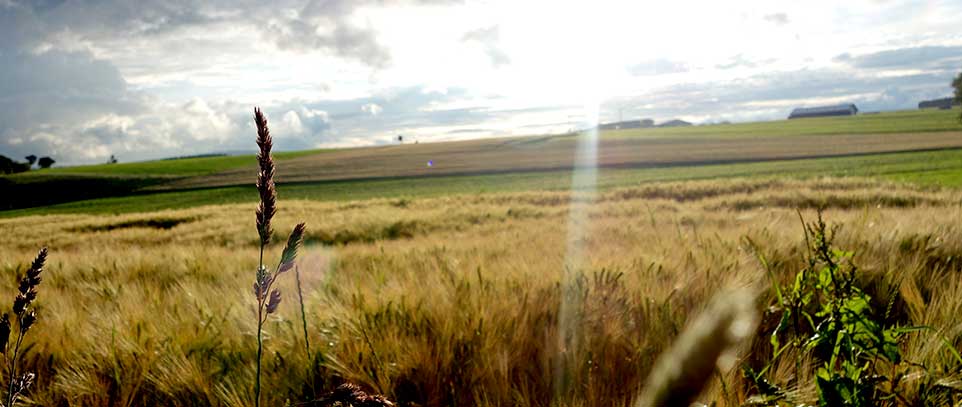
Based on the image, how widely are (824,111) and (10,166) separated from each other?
186 m

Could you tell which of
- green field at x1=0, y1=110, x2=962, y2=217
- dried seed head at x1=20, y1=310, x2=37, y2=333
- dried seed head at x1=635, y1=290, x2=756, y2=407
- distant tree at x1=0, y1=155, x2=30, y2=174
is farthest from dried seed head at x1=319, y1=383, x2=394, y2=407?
distant tree at x1=0, y1=155, x2=30, y2=174

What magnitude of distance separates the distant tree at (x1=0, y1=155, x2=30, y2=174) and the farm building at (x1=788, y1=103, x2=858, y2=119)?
170 meters

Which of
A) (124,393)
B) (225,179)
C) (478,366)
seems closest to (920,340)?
(478,366)

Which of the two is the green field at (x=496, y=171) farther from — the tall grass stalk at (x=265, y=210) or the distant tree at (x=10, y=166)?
the tall grass stalk at (x=265, y=210)

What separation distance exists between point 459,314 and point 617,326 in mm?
556

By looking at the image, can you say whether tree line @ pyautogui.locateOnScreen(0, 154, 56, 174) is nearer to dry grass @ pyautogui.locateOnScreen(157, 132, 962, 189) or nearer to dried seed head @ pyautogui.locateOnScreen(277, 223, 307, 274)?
dry grass @ pyautogui.locateOnScreen(157, 132, 962, 189)

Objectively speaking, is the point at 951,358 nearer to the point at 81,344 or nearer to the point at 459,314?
the point at 459,314

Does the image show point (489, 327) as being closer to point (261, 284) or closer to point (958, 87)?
point (261, 284)

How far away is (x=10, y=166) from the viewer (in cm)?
8450

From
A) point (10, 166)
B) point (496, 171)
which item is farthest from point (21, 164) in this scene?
point (496, 171)

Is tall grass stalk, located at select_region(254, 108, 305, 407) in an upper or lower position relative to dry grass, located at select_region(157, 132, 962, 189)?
upper

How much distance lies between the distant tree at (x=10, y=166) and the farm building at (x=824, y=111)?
559 feet

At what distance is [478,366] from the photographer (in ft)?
5.97

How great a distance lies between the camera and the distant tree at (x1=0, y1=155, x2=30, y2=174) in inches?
3100
